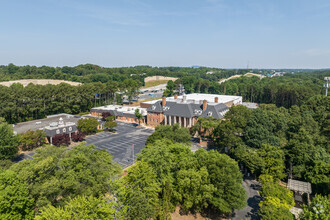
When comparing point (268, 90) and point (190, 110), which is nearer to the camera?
point (190, 110)

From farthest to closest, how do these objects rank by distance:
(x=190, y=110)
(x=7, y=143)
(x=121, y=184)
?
(x=190, y=110)
(x=7, y=143)
(x=121, y=184)

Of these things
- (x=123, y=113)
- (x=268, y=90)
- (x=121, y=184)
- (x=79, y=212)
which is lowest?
(x=121, y=184)

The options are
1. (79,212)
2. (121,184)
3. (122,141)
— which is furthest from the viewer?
(122,141)

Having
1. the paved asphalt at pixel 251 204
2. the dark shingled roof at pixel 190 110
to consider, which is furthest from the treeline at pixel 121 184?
A: the dark shingled roof at pixel 190 110

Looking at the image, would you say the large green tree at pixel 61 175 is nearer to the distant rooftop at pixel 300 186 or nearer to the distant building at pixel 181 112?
the distant rooftop at pixel 300 186

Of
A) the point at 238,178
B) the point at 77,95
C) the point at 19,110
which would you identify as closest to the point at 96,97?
the point at 77,95

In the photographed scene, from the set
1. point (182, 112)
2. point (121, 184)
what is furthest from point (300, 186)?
point (182, 112)

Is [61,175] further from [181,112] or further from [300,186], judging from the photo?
[181,112]
